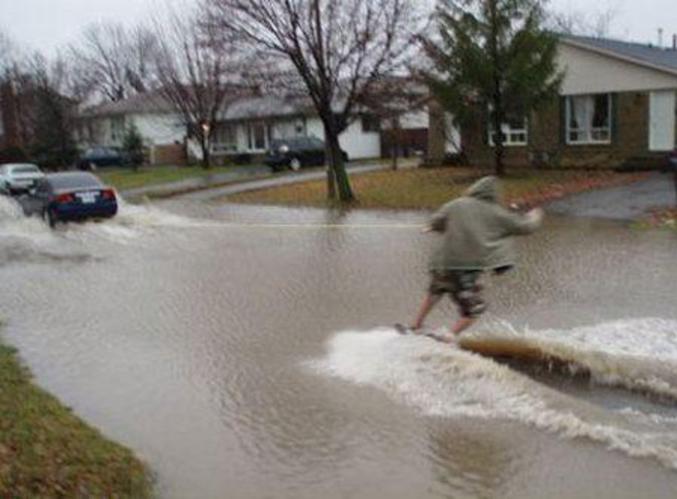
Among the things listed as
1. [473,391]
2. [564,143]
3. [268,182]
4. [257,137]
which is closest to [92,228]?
[268,182]

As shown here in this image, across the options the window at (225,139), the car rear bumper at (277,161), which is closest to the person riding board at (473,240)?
the car rear bumper at (277,161)

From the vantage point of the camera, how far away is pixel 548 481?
5984 millimetres

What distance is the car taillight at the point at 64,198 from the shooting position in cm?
2283

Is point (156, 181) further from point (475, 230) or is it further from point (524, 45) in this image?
point (475, 230)

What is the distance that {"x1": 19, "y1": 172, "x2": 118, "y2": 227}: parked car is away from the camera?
22.9m

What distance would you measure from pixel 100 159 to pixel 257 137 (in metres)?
10.7

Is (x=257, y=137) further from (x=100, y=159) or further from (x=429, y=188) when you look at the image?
(x=429, y=188)

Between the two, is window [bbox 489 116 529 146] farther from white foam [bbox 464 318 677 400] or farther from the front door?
white foam [bbox 464 318 677 400]

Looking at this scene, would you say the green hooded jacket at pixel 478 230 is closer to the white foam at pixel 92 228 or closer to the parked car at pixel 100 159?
the white foam at pixel 92 228

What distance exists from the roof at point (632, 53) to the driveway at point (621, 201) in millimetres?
4896

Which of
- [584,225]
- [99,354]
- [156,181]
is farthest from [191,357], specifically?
[156,181]

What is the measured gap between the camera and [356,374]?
846 cm

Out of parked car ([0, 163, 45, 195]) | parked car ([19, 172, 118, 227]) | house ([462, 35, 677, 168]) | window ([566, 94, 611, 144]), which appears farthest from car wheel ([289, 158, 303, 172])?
parked car ([19, 172, 118, 227])

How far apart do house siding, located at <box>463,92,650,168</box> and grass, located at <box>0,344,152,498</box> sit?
2356 centimetres
